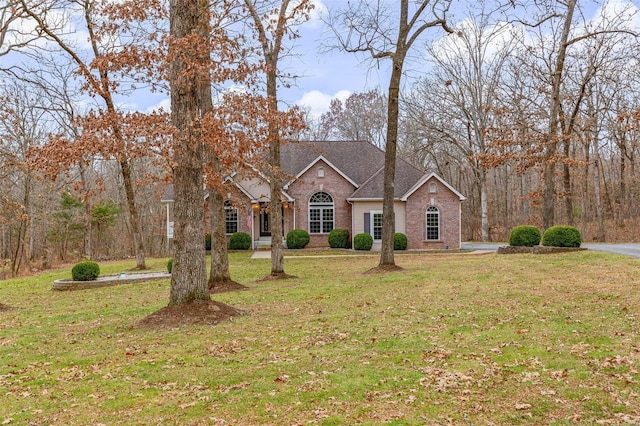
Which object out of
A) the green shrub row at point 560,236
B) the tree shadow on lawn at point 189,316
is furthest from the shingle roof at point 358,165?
the tree shadow on lawn at point 189,316

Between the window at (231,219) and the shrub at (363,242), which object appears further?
the window at (231,219)

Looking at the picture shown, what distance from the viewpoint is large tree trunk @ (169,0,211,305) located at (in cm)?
907

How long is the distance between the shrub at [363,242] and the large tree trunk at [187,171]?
1817 centimetres

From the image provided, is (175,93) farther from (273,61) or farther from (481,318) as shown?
(273,61)

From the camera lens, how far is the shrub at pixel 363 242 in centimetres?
2708

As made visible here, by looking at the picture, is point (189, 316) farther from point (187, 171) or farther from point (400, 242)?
point (400, 242)

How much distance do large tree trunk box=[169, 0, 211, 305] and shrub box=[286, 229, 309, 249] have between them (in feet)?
61.6

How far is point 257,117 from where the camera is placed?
12.4 metres

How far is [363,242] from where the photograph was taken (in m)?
27.1

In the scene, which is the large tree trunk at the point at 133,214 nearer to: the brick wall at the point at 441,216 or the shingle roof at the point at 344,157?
the shingle roof at the point at 344,157

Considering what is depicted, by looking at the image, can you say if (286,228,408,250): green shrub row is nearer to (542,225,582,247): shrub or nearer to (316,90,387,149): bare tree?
(542,225,582,247): shrub

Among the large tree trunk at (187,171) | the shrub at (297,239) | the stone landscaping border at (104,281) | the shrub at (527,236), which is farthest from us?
the shrub at (297,239)

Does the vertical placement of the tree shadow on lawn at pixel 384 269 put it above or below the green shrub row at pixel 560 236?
below

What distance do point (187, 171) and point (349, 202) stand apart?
20819 millimetres
